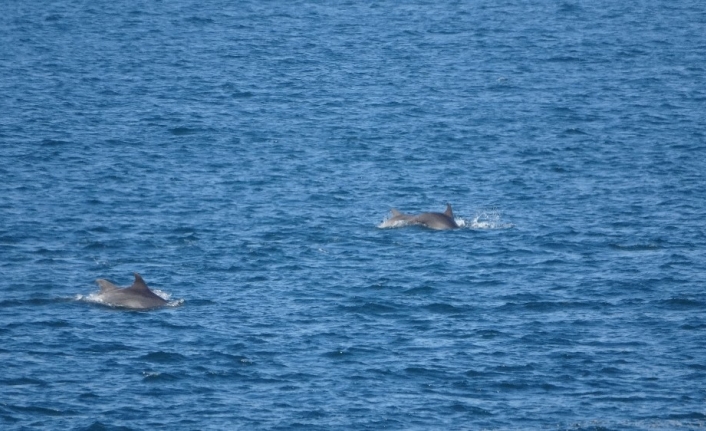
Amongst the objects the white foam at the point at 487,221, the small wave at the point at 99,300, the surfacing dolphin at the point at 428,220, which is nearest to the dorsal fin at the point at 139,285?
the small wave at the point at 99,300

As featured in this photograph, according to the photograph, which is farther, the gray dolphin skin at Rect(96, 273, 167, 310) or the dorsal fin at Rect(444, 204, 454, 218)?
the dorsal fin at Rect(444, 204, 454, 218)

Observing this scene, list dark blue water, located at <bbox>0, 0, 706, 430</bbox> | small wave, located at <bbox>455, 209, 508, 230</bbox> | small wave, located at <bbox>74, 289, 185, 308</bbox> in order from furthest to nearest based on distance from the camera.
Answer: small wave, located at <bbox>455, 209, 508, 230</bbox>, small wave, located at <bbox>74, 289, 185, 308</bbox>, dark blue water, located at <bbox>0, 0, 706, 430</bbox>

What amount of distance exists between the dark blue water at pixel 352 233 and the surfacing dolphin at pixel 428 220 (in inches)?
23.7

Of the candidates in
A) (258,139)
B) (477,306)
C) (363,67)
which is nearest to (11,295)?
(477,306)

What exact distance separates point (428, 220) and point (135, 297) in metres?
14.8

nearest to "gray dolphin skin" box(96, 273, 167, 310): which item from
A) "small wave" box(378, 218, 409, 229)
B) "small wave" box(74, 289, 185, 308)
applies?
"small wave" box(74, 289, 185, 308)

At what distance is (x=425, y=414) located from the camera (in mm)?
37125

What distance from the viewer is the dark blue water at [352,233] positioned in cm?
3862

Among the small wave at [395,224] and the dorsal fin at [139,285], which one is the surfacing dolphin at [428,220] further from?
the dorsal fin at [139,285]

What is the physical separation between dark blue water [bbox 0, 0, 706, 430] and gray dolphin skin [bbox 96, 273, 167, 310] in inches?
16.0

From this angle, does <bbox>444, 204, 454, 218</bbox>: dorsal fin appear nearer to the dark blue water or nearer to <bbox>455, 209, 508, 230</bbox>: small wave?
<bbox>455, 209, 508, 230</bbox>: small wave

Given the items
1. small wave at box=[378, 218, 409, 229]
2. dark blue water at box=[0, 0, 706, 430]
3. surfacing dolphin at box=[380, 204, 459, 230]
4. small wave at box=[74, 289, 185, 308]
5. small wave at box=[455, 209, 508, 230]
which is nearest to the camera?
dark blue water at box=[0, 0, 706, 430]

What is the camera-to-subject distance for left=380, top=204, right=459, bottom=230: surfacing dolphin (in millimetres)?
54969

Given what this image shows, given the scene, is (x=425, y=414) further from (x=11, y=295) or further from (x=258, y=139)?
(x=258, y=139)
